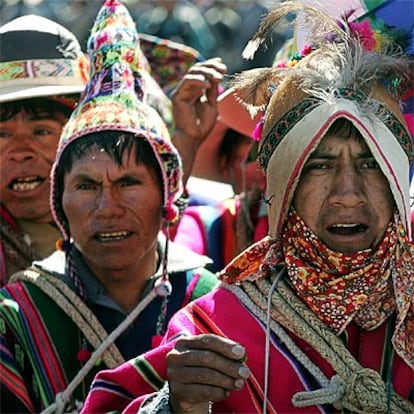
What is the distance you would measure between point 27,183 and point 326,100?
1814 mm

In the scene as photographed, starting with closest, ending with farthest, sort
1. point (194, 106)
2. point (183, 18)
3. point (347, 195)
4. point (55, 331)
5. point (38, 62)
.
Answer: point (347, 195) → point (55, 331) → point (38, 62) → point (194, 106) → point (183, 18)

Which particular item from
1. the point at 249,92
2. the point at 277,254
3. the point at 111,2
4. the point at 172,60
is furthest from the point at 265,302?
the point at 172,60

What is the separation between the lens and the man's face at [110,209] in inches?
173

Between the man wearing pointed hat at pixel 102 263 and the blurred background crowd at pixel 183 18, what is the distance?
7.60 m

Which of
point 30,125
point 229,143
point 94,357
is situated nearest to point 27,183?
point 30,125

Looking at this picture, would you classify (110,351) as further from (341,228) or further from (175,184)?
(341,228)

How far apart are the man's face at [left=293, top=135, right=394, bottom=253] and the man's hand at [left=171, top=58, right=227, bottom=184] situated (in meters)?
1.80

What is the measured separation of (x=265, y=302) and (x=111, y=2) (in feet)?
5.18

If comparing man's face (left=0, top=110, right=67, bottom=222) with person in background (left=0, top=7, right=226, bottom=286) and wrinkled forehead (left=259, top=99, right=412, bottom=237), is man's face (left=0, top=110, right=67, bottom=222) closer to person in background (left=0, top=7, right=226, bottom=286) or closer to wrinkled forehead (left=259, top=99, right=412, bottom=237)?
person in background (left=0, top=7, right=226, bottom=286)

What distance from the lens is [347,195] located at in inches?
137

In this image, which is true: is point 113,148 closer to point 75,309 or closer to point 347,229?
point 75,309

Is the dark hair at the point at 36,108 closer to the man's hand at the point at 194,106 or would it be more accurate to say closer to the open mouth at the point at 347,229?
the man's hand at the point at 194,106

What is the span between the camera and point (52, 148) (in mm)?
5070

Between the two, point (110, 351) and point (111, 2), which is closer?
point (110, 351)
